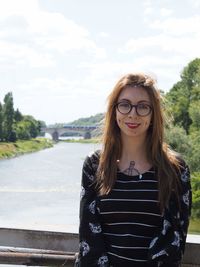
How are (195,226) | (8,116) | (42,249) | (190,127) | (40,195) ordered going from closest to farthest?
(42,249), (195,226), (40,195), (190,127), (8,116)

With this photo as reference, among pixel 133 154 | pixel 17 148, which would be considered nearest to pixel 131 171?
pixel 133 154

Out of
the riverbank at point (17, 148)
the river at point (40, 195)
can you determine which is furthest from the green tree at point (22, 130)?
the river at point (40, 195)

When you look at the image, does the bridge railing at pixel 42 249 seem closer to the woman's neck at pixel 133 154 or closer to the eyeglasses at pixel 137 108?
the woman's neck at pixel 133 154

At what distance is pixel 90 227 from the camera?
7.95ft

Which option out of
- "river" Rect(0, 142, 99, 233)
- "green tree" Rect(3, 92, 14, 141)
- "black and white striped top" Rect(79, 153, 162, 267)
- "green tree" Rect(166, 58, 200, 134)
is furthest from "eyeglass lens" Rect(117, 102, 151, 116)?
"green tree" Rect(3, 92, 14, 141)

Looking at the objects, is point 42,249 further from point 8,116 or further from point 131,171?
point 8,116

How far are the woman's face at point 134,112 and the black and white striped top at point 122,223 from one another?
21cm

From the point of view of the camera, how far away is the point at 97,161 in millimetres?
2545

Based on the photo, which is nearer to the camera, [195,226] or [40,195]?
[195,226]

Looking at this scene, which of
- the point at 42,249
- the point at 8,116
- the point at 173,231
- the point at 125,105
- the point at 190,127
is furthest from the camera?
the point at 8,116

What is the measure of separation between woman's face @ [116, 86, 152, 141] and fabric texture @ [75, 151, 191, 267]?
24 cm

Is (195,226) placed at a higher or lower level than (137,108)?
lower

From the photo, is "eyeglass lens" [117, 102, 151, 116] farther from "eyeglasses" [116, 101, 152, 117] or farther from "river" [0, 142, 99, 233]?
"river" [0, 142, 99, 233]

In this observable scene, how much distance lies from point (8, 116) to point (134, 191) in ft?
244
